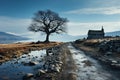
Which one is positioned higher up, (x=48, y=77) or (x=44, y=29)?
(x=44, y=29)

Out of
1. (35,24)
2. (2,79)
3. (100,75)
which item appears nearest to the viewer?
(2,79)

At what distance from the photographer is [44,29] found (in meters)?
122

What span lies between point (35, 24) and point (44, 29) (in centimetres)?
547

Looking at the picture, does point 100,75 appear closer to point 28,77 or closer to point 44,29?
point 28,77

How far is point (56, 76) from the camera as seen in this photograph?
24.8 metres

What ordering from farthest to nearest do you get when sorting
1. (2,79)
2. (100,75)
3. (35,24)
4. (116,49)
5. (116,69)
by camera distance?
(35,24), (116,49), (116,69), (100,75), (2,79)

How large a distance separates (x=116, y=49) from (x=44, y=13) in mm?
76942

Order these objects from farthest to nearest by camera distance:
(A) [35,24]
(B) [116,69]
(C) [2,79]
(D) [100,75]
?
(A) [35,24] < (B) [116,69] < (D) [100,75] < (C) [2,79]

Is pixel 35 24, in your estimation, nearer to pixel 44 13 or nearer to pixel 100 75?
pixel 44 13

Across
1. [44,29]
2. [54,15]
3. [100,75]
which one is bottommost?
[100,75]

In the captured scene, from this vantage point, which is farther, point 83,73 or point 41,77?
point 83,73

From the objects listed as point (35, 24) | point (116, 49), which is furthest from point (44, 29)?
point (116, 49)

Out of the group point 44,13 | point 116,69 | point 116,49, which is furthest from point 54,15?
point 116,69

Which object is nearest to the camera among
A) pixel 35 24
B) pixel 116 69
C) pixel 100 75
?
pixel 100 75
